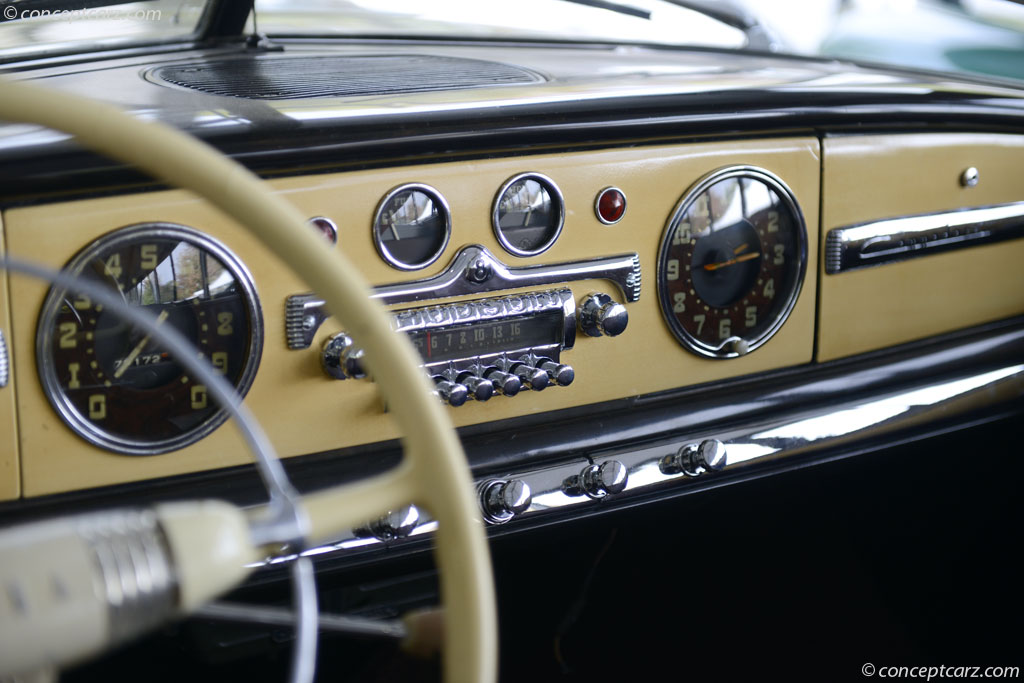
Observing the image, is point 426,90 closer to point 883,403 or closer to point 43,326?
point 43,326

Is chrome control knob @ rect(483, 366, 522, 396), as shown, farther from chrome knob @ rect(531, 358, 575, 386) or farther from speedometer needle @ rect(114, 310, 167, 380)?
speedometer needle @ rect(114, 310, 167, 380)

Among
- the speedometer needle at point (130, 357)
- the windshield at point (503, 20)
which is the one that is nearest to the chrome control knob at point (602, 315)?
the speedometer needle at point (130, 357)

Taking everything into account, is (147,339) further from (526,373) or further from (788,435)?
(788,435)

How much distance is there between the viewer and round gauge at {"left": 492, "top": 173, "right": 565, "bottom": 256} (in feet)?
4.47

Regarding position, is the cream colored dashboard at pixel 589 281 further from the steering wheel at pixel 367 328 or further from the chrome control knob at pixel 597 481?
the steering wheel at pixel 367 328

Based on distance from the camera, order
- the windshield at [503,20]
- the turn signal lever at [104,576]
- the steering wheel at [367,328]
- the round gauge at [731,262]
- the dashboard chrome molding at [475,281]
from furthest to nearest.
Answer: the windshield at [503,20], the round gauge at [731,262], the dashboard chrome molding at [475,281], the steering wheel at [367,328], the turn signal lever at [104,576]

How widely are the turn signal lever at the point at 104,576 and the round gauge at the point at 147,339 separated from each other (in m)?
0.59

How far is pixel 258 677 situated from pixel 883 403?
3.95 ft

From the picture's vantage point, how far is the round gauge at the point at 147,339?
1172 millimetres

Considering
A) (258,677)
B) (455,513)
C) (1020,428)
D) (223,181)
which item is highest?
(223,181)

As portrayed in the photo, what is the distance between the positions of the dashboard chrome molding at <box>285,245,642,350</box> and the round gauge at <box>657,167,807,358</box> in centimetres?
7

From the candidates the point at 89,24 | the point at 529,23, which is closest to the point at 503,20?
the point at 529,23

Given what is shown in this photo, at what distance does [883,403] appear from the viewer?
170 cm

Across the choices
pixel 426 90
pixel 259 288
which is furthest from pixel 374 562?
pixel 426 90
